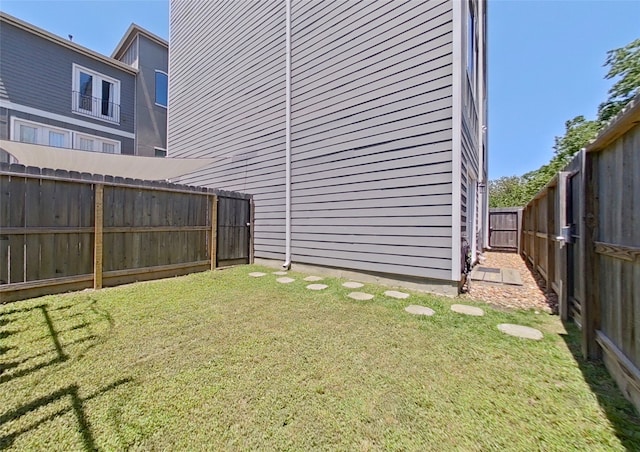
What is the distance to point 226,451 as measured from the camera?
4.63 ft

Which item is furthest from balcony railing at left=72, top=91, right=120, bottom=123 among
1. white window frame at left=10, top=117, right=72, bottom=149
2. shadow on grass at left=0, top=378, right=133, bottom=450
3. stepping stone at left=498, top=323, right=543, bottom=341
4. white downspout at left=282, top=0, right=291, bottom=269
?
stepping stone at left=498, top=323, right=543, bottom=341

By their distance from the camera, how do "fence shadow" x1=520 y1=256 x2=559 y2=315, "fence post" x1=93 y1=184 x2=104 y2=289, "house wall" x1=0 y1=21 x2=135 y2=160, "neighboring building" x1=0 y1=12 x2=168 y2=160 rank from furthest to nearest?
"neighboring building" x1=0 y1=12 x2=168 y2=160
"house wall" x1=0 y1=21 x2=135 y2=160
"fence post" x1=93 y1=184 x2=104 y2=289
"fence shadow" x1=520 y1=256 x2=559 y2=315

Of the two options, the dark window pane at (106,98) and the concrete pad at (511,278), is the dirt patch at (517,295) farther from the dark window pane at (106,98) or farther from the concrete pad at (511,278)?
the dark window pane at (106,98)

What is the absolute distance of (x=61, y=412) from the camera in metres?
1.67

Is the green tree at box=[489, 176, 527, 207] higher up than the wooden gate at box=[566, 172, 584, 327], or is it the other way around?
the green tree at box=[489, 176, 527, 207]

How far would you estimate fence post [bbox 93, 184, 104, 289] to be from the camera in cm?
445

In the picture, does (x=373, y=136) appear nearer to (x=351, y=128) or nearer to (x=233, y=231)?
(x=351, y=128)

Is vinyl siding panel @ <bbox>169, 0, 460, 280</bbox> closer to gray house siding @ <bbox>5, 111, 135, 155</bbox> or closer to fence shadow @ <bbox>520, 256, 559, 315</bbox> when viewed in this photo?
fence shadow @ <bbox>520, 256, 559, 315</bbox>

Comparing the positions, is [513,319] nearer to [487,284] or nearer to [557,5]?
[487,284]

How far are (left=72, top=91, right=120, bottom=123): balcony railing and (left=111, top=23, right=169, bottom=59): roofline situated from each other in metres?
3.25

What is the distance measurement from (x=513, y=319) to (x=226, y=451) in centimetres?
332

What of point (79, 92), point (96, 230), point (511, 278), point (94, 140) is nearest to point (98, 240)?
point (96, 230)

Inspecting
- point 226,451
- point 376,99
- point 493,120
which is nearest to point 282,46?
point 376,99

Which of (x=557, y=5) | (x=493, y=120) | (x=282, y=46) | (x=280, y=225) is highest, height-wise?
(x=493, y=120)
